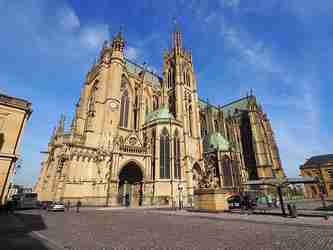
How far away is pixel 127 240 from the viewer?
6.29 meters

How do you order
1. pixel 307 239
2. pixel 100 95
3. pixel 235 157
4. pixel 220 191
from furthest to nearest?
pixel 235 157
pixel 100 95
pixel 220 191
pixel 307 239

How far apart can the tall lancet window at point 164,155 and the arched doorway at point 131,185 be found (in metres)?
3.53

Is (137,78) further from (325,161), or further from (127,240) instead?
(325,161)

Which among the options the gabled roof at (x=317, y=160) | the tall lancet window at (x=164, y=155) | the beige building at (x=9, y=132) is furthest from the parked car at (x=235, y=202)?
the gabled roof at (x=317, y=160)

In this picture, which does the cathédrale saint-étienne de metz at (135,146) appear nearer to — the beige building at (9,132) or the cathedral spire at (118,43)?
the cathedral spire at (118,43)

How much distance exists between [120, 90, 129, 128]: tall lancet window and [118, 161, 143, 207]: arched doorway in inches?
324

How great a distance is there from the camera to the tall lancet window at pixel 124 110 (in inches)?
1335

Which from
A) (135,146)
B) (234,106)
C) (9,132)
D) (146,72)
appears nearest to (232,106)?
(234,106)

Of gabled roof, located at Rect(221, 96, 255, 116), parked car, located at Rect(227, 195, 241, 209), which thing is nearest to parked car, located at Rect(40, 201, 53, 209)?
parked car, located at Rect(227, 195, 241, 209)

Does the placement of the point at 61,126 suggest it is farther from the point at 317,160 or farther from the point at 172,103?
the point at 317,160

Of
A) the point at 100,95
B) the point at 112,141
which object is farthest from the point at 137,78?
the point at 112,141

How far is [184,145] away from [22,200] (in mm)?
24912

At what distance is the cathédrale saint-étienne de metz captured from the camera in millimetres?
25625

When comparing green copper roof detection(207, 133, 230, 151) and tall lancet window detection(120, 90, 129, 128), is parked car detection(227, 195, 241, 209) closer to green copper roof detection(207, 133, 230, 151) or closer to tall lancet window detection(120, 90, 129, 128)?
green copper roof detection(207, 133, 230, 151)
